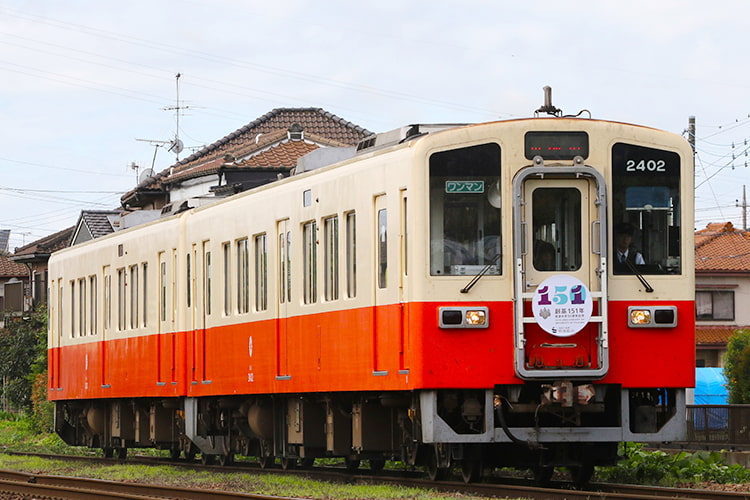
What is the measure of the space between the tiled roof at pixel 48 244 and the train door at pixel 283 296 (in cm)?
4637

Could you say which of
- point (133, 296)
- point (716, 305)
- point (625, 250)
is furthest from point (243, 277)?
point (716, 305)

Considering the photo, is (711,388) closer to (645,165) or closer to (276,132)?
(276,132)

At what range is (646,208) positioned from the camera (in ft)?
40.1

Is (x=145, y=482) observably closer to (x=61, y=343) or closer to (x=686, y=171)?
(x=686, y=171)

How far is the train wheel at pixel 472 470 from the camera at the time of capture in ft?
41.3

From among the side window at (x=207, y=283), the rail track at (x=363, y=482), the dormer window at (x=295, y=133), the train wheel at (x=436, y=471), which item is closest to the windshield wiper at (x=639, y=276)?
the rail track at (x=363, y=482)

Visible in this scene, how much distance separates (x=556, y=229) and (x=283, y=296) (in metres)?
3.95

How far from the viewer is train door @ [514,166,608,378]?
11.8 metres

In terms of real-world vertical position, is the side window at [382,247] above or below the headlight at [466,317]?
above

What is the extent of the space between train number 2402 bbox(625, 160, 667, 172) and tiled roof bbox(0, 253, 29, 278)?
62344mm

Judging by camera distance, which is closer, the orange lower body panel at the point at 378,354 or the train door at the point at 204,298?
the orange lower body panel at the point at 378,354

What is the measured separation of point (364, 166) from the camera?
13266 millimetres

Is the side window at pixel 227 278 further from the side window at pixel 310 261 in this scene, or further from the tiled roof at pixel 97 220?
the tiled roof at pixel 97 220

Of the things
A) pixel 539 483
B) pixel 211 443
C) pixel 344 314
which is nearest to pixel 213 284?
pixel 211 443
